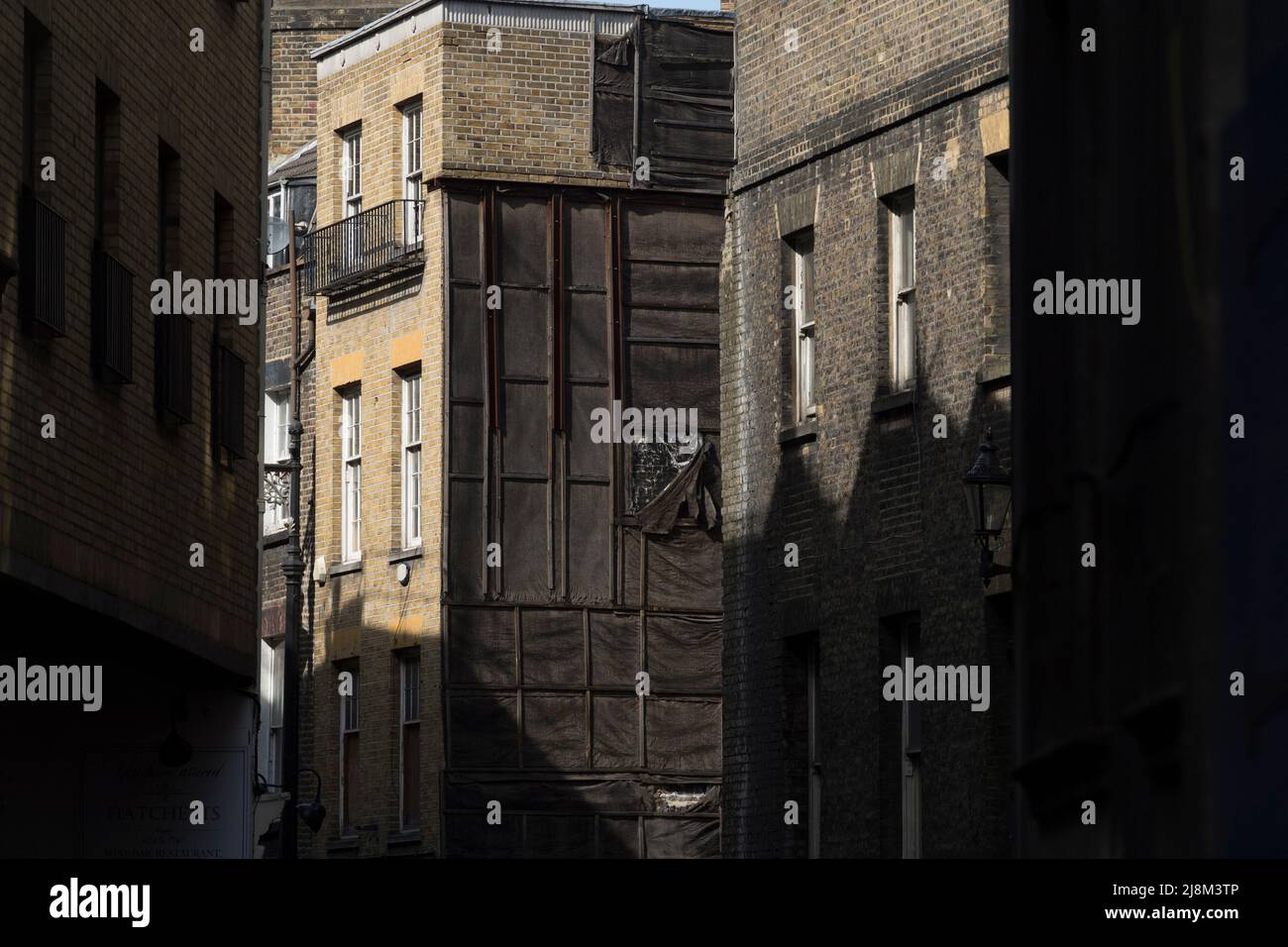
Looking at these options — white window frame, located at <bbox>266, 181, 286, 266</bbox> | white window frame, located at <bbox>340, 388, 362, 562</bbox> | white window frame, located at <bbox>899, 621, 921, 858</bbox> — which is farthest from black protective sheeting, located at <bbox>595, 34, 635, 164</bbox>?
white window frame, located at <bbox>899, 621, 921, 858</bbox>

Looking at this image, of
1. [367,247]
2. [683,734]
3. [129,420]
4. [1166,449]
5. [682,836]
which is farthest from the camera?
[367,247]

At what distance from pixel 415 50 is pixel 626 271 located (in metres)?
4.68

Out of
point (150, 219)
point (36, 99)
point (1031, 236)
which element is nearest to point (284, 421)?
point (150, 219)

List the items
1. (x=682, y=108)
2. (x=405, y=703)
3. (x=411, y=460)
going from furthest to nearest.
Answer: (x=682, y=108) < (x=411, y=460) < (x=405, y=703)

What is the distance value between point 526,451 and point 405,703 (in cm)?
406

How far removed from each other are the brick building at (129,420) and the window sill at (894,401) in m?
6.02

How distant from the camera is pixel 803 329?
27875 millimetres

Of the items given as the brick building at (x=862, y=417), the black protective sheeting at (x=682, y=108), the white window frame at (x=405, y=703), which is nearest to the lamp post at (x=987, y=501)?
the brick building at (x=862, y=417)

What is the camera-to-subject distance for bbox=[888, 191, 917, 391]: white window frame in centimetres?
2583

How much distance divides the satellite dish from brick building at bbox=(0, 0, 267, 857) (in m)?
18.9

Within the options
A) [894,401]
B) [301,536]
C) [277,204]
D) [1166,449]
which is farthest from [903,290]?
[277,204]

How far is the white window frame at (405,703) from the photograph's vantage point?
124 feet

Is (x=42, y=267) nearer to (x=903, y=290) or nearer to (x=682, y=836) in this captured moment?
(x=903, y=290)

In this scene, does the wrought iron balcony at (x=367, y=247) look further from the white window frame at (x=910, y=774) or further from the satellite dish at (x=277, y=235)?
the white window frame at (x=910, y=774)
